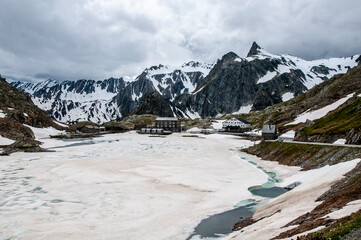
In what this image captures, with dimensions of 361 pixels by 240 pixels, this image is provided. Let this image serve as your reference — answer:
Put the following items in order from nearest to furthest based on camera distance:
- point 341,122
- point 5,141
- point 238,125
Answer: point 341,122 → point 5,141 → point 238,125

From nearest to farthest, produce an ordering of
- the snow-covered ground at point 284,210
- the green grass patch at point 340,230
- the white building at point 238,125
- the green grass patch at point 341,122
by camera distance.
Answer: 1. the green grass patch at point 340,230
2. the snow-covered ground at point 284,210
3. the green grass patch at point 341,122
4. the white building at point 238,125

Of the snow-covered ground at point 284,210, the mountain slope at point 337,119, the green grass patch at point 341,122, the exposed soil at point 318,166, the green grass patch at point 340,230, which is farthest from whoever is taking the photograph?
the green grass patch at point 341,122

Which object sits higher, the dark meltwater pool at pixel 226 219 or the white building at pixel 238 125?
the white building at pixel 238 125

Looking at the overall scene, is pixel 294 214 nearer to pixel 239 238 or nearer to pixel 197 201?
pixel 239 238

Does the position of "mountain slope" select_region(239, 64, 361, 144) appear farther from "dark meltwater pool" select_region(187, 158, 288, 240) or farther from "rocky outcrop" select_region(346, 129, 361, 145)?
"dark meltwater pool" select_region(187, 158, 288, 240)

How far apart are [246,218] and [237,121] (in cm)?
15809

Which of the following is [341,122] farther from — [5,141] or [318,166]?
[5,141]

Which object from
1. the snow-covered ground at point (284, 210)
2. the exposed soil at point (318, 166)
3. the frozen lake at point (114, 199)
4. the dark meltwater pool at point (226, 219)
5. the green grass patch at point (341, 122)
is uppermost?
the green grass patch at point (341, 122)

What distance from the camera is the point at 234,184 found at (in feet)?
118

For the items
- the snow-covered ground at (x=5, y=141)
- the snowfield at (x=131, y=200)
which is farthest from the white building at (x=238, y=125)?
the snow-covered ground at (x=5, y=141)

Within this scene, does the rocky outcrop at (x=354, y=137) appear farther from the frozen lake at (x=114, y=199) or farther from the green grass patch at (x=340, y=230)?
the green grass patch at (x=340, y=230)

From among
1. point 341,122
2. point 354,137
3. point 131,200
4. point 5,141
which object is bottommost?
point 131,200

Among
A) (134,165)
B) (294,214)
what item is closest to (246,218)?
(294,214)

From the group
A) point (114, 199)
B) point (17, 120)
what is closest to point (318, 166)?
point (114, 199)
